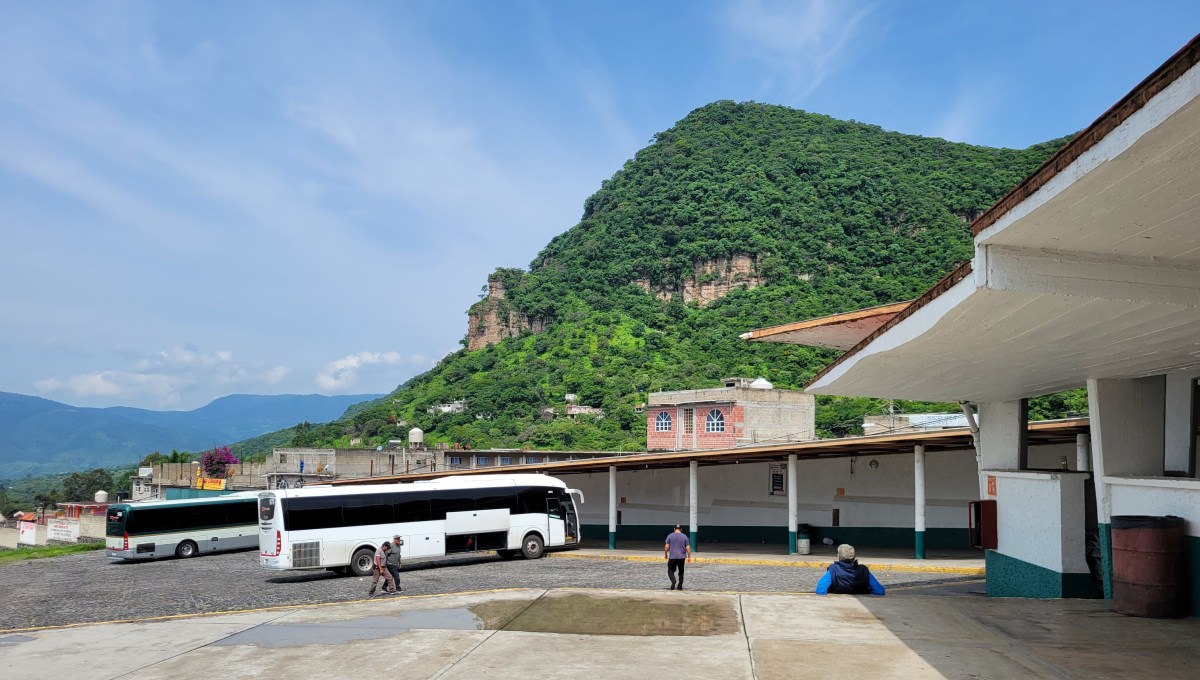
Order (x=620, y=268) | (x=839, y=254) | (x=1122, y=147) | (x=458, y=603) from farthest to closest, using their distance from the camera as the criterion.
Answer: (x=620, y=268)
(x=839, y=254)
(x=458, y=603)
(x=1122, y=147)

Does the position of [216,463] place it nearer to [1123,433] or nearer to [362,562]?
[362,562]

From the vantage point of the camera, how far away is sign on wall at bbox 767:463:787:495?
30.9 metres

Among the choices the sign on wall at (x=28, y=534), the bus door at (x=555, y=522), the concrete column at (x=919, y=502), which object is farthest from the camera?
the sign on wall at (x=28, y=534)

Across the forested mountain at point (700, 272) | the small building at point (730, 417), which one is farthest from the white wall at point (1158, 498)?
the forested mountain at point (700, 272)

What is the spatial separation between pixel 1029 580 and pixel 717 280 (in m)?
121

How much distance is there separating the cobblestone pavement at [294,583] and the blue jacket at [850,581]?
355 cm

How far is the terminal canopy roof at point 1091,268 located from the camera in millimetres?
4230

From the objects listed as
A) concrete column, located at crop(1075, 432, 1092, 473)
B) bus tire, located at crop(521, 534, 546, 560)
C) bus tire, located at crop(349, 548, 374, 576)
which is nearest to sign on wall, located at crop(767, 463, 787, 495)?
bus tire, located at crop(521, 534, 546, 560)

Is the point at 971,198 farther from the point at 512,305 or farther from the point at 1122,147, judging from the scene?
the point at 1122,147

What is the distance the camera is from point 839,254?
5074 inches

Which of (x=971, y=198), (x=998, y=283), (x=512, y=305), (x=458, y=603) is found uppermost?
(x=971, y=198)

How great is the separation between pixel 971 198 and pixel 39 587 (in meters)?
131

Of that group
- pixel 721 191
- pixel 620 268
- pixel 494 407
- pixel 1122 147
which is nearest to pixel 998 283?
pixel 1122 147

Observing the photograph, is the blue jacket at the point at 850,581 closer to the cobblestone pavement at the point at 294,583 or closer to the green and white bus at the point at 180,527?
the cobblestone pavement at the point at 294,583
